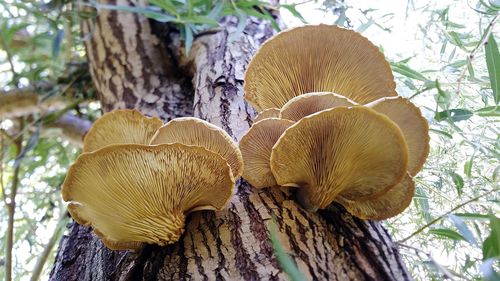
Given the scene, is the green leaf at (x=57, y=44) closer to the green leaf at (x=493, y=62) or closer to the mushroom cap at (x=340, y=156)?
the mushroom cap at (x=340, y=156)

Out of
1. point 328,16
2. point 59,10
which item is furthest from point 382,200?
point 59,10

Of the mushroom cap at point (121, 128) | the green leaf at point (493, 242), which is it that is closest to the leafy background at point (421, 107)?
the green leaf at point (493, 242)

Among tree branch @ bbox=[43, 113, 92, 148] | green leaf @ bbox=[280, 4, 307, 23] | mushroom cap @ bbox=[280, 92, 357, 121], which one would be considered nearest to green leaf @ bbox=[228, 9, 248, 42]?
green leaf @ bbox=[280, 4, 307, 23]

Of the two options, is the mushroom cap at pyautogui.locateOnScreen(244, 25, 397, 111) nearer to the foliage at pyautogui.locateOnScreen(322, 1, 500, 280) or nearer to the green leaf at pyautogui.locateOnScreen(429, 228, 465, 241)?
the foliage at pyautogui.locateOnScreen(322, 1, 500, 280)

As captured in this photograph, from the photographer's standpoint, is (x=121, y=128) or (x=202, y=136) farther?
(x=121, y=128)

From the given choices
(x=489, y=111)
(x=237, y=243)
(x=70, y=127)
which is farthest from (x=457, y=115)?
(x=70, y=127)

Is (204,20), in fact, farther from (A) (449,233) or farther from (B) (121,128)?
(A) (449,233)

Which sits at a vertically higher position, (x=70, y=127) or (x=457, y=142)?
(x=457, y=142)
